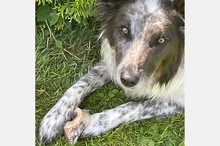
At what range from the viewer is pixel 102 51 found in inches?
127

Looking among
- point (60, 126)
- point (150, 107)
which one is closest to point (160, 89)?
point (150, 107)

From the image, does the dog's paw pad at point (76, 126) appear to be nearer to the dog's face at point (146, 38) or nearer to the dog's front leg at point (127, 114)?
the dog's front leg at point (127, 114)

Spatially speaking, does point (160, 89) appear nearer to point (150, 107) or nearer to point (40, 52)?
point (150, 107)

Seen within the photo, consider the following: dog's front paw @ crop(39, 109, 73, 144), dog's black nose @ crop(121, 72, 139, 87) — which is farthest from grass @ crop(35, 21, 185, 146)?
dog's black nose @ crop(121, 72, 139, 87)

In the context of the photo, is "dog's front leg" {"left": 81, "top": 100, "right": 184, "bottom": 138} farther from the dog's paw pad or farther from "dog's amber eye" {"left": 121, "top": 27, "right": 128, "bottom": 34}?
"dog's amber eye" {"left": 121, "top": 27, "right": 128, "bottom": 34}

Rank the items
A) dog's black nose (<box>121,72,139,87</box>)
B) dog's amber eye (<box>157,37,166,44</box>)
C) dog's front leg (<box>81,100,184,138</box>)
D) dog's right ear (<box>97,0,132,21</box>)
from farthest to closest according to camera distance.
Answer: dog's front leg (<box>81,100,184,138</box>) → dog's right ear (<box>97,0,132,21</box>) → dog's amber eye (<box>157,37,166,44</box>) → dog's black nose (<box>121,72,139,87</box>)

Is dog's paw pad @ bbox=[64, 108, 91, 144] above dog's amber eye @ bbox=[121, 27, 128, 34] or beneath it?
beneath

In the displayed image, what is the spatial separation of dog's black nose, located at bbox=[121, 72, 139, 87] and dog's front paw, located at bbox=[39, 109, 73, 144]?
66 cm

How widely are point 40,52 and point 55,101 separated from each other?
452 mm

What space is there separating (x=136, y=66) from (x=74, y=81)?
→ 2.74 ft

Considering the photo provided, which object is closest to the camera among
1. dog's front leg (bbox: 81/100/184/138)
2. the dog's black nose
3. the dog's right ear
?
the dog's black nose

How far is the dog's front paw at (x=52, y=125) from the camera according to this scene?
290cm

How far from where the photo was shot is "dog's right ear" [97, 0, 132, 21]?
9.44 ft

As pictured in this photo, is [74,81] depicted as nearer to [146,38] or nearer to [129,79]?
[129,79]
